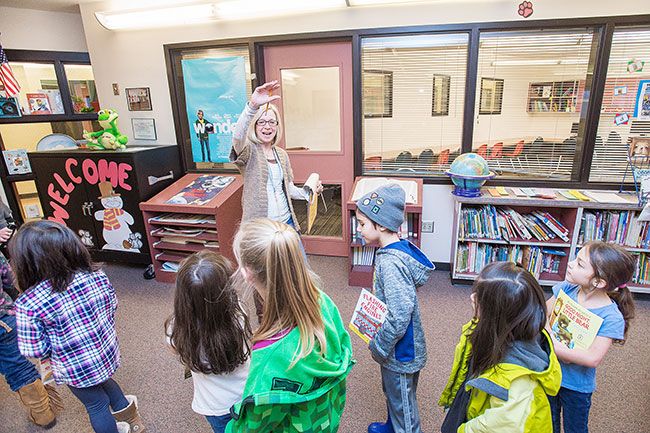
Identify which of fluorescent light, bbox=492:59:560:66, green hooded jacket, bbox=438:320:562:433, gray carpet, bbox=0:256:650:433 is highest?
fluorescent light, bbox=492:59:560:66

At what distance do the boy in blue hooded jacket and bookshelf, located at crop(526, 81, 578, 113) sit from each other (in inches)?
84.6

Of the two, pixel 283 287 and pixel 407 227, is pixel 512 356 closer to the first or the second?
pixel 283 287

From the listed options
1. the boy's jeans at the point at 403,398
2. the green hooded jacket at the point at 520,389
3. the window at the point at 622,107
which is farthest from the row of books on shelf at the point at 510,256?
the green hooded jacket at the point at 520,389

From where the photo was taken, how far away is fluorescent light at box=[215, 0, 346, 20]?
283 cm

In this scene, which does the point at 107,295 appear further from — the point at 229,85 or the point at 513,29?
the point at 513,29

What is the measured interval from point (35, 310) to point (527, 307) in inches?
62.6

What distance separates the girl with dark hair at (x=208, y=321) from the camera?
1084 mm

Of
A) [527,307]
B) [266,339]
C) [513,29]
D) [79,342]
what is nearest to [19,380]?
[79,342]

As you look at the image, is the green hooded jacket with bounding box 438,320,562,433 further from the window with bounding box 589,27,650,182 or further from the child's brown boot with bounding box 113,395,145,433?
the window with bounding box 589,27,650,182

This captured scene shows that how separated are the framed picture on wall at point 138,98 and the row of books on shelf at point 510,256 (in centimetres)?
310

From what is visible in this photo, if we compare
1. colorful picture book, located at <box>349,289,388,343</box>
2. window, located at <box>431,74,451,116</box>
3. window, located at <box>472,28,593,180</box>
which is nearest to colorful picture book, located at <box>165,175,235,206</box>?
window, located at <box>431,74,451,116</box>

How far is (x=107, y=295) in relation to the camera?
58.4 inches

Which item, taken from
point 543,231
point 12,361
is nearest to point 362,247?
point 543,231

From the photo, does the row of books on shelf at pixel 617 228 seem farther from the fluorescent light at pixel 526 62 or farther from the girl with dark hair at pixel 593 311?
the girl with dark hair at pixel 593 311
